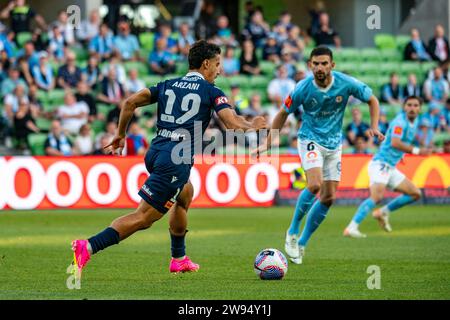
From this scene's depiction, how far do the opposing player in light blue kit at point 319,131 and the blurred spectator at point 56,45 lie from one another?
1293cm

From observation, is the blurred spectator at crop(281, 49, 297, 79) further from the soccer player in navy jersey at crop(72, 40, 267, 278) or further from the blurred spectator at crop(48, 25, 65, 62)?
the soccer player in navy jersey at crop(72, 40, 267, 278)

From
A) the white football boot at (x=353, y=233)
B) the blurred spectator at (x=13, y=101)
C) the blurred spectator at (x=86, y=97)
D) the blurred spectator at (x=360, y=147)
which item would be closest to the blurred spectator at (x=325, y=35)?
the blurred spectator at (x=360, y=147)

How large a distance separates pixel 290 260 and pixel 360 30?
18.9 metres

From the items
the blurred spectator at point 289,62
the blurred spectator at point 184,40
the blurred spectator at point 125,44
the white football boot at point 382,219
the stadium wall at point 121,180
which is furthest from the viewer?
the blurred spectator at point 289,62

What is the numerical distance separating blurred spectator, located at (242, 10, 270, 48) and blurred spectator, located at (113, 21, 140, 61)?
124 inches

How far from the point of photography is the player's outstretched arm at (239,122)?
30.4ft

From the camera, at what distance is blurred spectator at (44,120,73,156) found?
70.8 ft

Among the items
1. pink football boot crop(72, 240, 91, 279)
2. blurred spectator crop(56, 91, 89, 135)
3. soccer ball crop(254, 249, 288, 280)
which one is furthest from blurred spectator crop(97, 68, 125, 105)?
pink football boot crop(72, 240, 91, 279)

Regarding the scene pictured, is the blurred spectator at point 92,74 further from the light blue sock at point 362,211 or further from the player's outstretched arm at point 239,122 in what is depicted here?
the player's outstretched arm at point 239,122

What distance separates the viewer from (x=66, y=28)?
80.3 ft

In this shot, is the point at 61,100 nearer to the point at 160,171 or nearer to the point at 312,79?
the point at 312,79

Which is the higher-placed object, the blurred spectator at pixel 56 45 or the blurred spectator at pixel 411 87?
the blurred spectator at pixel 56 45

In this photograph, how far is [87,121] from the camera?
22734 millimetres

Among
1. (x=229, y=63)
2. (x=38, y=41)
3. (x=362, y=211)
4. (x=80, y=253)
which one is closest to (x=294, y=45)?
(x=229, y=63)
